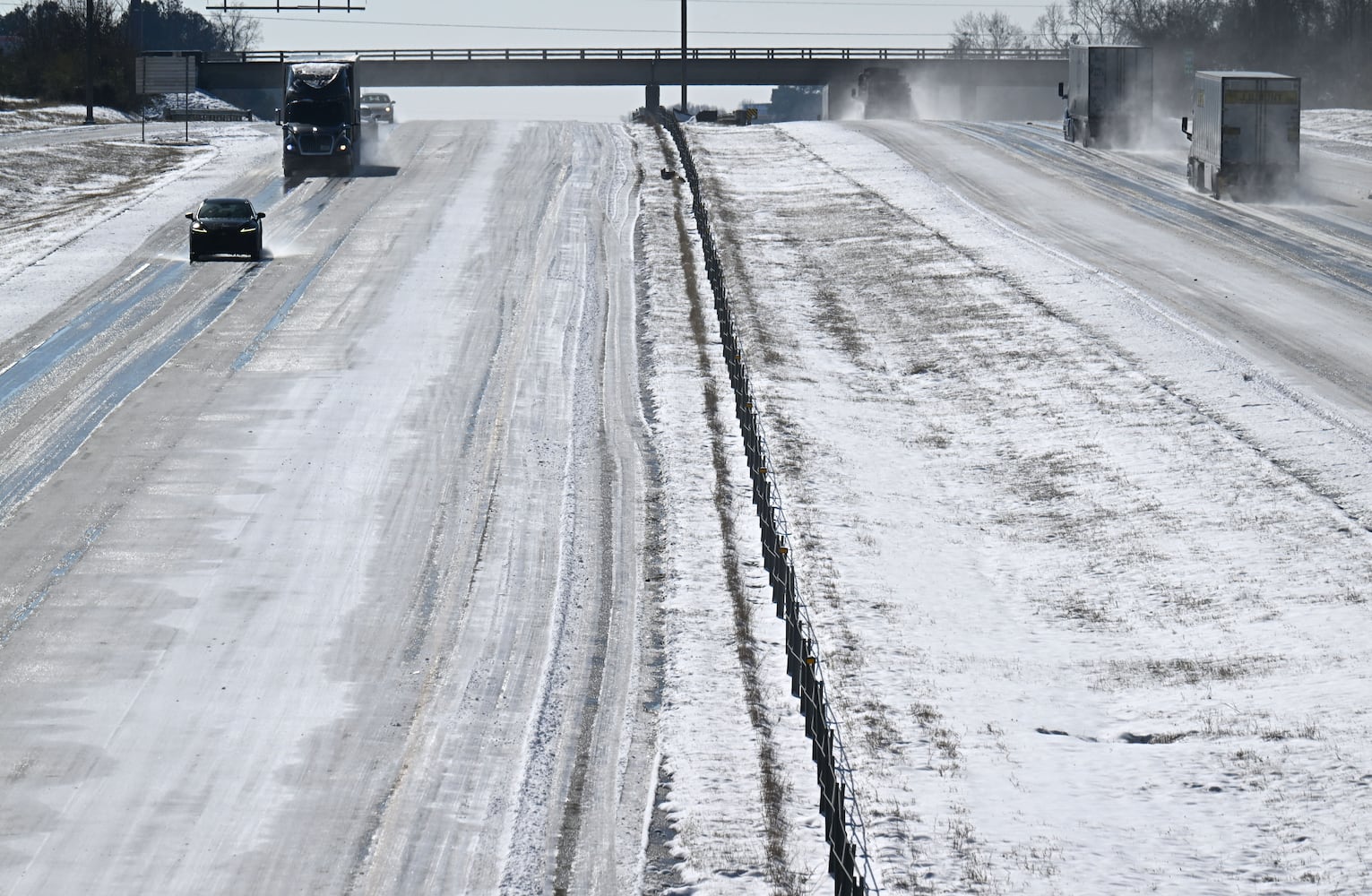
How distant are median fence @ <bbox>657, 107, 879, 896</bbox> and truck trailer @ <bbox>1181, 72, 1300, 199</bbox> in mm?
24387

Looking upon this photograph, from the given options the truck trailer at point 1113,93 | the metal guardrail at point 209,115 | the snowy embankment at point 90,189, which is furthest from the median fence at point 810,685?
the metal guardrail at point 209,115

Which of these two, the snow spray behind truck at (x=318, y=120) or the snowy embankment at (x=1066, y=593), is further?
the snow spray behind truck at (x=318, y=120)

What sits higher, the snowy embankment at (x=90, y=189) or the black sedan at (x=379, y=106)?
the black sedan at (x=379, y=106)

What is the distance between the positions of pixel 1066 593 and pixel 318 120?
125 feet

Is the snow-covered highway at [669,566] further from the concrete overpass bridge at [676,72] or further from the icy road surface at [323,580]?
the concrete overpass bridge at [676,72]

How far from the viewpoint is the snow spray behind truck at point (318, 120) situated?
51250mm

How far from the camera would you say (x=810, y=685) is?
13.6 meters

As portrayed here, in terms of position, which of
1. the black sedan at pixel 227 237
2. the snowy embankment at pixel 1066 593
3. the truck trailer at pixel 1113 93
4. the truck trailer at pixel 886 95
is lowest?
the snowy embankment at pixel 1066 593

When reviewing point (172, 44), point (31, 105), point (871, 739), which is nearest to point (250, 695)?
point (871, 739)

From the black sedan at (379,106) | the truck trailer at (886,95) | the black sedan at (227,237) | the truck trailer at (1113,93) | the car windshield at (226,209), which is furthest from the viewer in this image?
the truck trailer at (886,95)

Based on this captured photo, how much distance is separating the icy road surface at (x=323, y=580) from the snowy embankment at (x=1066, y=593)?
2.38 metres

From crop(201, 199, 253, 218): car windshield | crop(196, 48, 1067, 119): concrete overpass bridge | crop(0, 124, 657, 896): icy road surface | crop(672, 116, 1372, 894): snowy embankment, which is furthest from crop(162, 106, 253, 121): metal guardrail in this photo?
crop(672, 116, 1372, 894): snowy embankment

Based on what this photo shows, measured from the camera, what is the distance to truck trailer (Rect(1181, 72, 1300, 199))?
42969 mm

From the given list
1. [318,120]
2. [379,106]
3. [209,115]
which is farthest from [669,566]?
[209,115]
